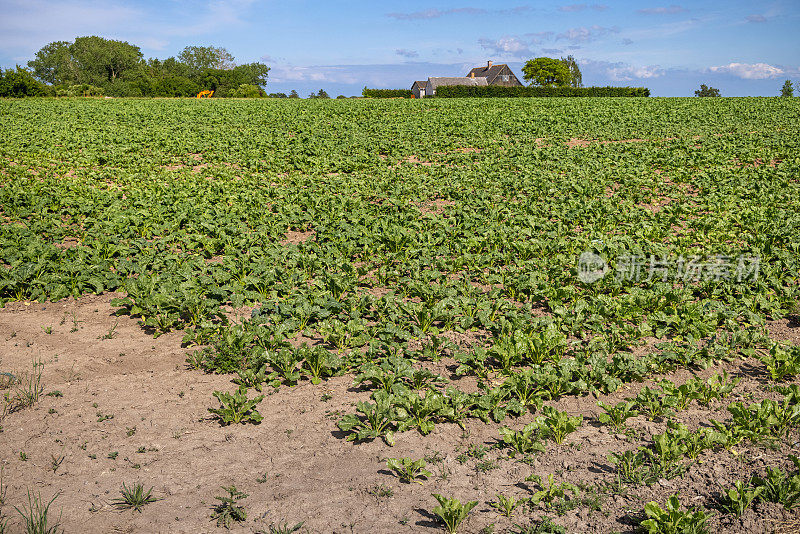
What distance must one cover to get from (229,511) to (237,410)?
53.3 inches

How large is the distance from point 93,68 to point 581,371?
483 feet

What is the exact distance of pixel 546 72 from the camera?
119875mm

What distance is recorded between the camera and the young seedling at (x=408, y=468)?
4145mm

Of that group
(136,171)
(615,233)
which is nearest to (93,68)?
(136,171)

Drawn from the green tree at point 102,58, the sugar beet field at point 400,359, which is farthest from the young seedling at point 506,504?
the green tree at point 102,58

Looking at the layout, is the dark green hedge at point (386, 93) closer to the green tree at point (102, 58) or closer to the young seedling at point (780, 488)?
the green tree at point (102, 58)

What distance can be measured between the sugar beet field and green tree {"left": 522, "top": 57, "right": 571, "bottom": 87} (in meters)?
115

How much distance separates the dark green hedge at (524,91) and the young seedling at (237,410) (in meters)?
65.3

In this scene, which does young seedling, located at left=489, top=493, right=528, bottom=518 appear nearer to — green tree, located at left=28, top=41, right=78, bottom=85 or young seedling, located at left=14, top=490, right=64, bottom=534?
young seedling, located at left=14, top=490, right=64, bottom=534

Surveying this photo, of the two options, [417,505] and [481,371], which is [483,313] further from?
[417,505]

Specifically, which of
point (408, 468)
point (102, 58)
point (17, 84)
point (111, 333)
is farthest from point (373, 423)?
point (102, 58)

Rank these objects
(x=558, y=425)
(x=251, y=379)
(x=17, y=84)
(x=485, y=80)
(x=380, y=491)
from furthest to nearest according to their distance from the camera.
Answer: (x=485, y=80) → (x=17, y=84) → (x=251, y=379) → (x=558, y=425) → (x=380, y=491)

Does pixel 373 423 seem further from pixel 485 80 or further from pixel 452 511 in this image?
pixel 485 80
